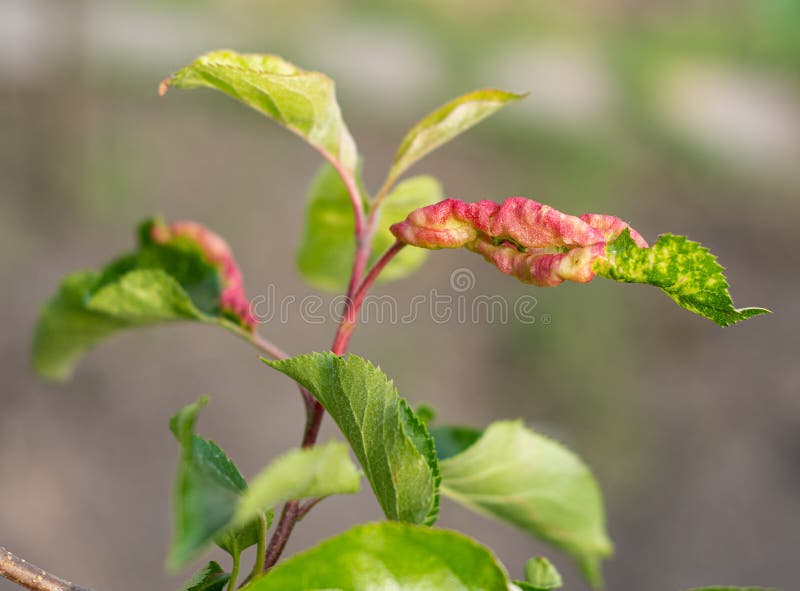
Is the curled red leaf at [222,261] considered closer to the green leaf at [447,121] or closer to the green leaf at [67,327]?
the green leaf at [67,327]

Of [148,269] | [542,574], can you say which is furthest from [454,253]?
[542,574]

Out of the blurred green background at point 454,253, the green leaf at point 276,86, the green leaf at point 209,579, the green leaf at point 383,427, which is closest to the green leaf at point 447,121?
the green leaf at point 276,86

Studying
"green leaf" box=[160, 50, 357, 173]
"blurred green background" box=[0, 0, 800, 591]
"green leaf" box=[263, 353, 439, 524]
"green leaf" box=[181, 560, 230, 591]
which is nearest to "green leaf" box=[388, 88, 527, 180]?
"green leaf" box=[160, 50, 357, 173]

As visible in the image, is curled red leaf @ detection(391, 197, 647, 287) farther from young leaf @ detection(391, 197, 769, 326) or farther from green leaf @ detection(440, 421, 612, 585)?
green leaf @ detection(440, 421, 612, 585)

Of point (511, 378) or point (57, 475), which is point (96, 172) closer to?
point (57, 475)

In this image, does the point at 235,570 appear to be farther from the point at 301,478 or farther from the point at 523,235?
the point at 523,235

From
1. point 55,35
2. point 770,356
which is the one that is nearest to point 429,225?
point 770,356

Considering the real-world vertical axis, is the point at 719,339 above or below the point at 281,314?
above
